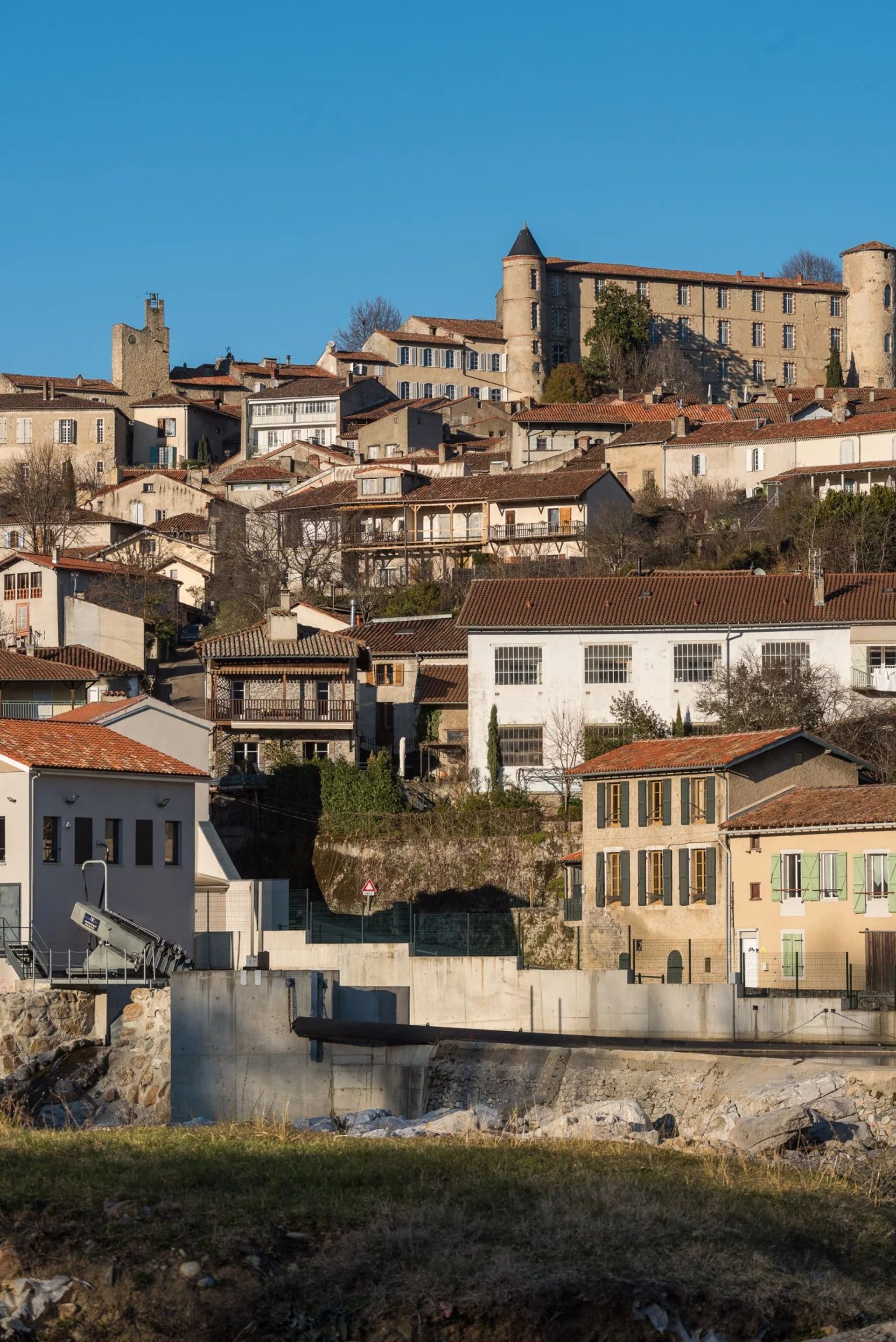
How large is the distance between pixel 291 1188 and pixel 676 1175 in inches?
129

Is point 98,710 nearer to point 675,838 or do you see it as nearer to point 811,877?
point 675,838

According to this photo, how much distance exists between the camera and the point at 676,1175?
16203mm

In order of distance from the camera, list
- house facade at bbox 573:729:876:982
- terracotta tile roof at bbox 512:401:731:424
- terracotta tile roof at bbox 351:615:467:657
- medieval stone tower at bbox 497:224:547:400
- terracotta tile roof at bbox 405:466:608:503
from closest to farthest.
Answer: house facade at bbox 573:729:876:982
terracotta tile roof at bbox 351:615:467:657
terracotta tile roof at bbox 405:466:608:503
terracotta tile roof at bbox 512:401:731:424
medieval stone tower at bbox 497:224:547:400

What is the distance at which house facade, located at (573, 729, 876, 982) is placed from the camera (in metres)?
43.0

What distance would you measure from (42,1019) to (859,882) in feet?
54.5

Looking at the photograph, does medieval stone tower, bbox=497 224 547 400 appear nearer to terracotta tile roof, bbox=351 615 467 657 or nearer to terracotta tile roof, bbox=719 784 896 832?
terracotta tile roof, bbox=351 615 467 657

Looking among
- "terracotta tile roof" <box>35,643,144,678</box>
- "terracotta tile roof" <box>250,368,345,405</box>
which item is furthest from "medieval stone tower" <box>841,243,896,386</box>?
"terracotta tile roof" <box>35,643,144,678</box>

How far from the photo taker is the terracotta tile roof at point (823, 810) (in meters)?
39.4

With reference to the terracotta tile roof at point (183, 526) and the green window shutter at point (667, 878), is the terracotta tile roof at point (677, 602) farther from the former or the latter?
the terracotta tile roof at point (183, 526)

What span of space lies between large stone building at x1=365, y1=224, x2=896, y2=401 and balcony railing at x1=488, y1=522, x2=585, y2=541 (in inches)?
1633

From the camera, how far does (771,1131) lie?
19.4 m

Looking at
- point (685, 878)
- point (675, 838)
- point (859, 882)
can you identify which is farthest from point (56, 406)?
point (859, 882)

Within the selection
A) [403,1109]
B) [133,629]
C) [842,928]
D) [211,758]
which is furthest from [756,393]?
[403,1109]

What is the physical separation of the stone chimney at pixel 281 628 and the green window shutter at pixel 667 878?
21.5 meters
